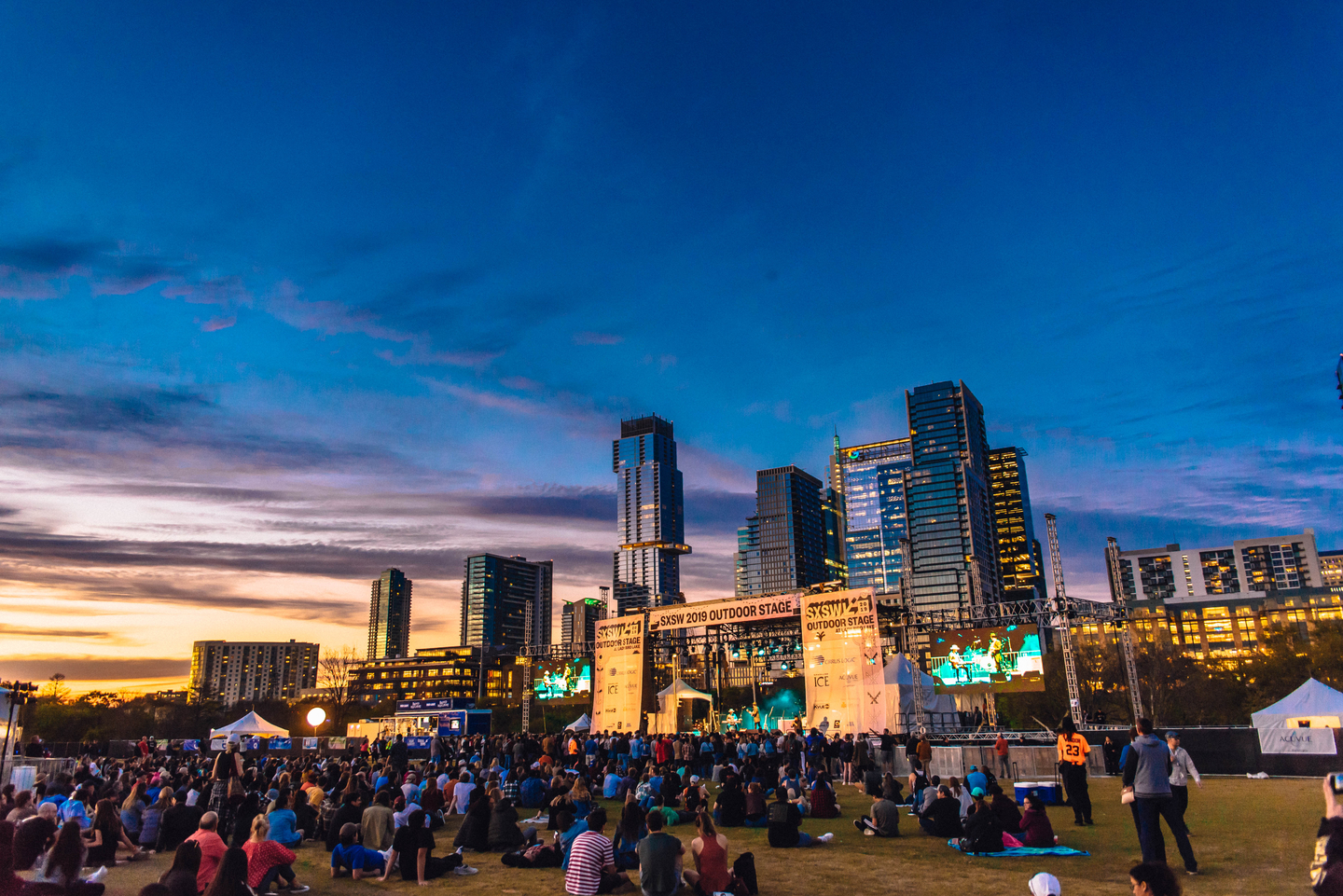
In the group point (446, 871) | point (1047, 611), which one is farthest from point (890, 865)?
point (1047, 611)

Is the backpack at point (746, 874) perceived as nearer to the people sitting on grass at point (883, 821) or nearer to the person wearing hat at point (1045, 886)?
the person wearing hat at point (1045, 886)

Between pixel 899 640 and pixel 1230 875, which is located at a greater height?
pixel 899 640

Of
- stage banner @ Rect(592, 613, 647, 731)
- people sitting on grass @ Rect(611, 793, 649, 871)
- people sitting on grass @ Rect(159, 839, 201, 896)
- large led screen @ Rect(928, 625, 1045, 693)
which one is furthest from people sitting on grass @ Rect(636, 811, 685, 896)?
stage banner @ Rect(592, 613, 647, 731)

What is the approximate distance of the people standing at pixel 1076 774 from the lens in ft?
46.8

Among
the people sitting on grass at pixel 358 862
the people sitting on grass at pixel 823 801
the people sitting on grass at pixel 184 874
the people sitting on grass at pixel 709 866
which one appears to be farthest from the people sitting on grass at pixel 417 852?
the people sitting on grass at pixel 823 801

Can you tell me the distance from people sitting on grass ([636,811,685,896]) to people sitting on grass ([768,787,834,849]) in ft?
14.7

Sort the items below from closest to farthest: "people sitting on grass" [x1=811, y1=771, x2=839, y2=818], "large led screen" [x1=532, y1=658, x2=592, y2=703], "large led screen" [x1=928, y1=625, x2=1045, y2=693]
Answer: "people sitting on grass" [x1=811, y1=771, x2=839, y2=818] < "large led screen" [x1=928, y1=625, x2=1045, y2=693] < "large led screen" [x1=532, y1=658, x2=592, y2=703]

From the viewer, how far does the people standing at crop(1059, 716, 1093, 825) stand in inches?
561

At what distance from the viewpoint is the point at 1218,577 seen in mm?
182625

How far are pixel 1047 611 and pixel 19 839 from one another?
3411 centimetres

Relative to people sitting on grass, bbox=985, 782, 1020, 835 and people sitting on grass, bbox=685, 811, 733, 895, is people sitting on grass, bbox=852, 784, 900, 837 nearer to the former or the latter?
people sitting on grass, bbox=985, 782, 1020, 835

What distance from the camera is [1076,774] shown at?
1428 centimetres

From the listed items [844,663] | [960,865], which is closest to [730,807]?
[960,865]

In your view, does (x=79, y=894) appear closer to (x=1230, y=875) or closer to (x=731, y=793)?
(x=731, y=793)
